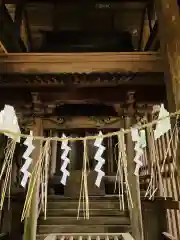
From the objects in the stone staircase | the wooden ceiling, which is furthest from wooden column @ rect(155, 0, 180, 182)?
the stone staircase

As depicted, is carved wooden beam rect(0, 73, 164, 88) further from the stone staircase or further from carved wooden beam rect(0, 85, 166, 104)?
the stone staircase

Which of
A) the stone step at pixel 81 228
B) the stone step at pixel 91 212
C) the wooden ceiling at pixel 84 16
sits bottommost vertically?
the stone step at pixel 81 228

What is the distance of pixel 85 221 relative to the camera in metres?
5.36

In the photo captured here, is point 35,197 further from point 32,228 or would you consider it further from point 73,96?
point 73,96

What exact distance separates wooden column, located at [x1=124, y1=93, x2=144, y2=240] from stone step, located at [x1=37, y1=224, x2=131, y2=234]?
14.3 inches

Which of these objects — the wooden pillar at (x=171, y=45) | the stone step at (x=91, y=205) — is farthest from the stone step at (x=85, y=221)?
the wooden pillar at (x=171, y=45)

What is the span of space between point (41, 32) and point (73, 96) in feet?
7.98

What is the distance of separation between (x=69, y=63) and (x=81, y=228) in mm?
3496

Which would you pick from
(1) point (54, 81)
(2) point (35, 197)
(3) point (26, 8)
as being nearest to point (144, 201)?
(2) point (35, 197)

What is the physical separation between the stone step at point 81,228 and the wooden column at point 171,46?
3178 mm

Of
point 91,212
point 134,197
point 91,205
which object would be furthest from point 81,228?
point 134,197

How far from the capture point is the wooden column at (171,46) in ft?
8.50

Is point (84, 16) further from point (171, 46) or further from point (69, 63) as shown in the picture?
point (171, 46)

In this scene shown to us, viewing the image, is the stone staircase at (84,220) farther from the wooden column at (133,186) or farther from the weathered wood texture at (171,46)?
the weathered wood texture at (171,46)
